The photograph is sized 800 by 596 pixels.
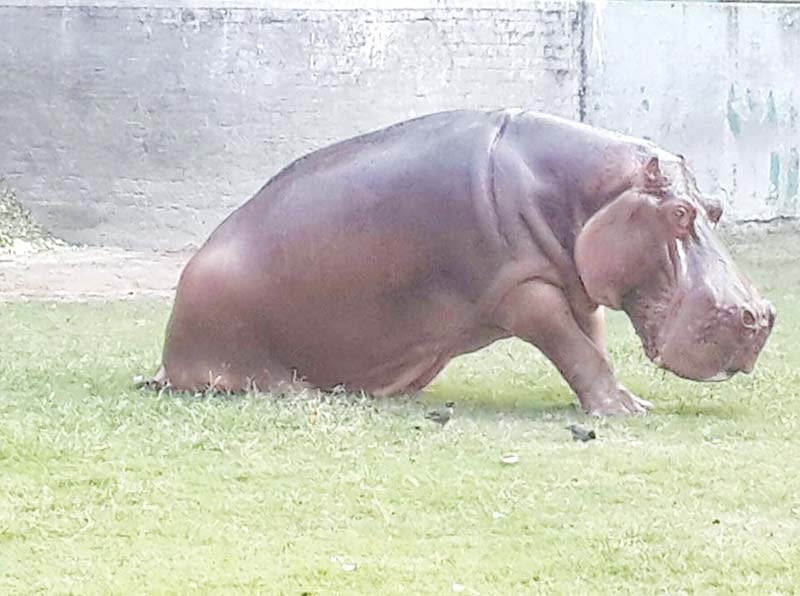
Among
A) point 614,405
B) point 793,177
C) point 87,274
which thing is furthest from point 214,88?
point 614,405

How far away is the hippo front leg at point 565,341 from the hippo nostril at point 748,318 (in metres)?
0.49

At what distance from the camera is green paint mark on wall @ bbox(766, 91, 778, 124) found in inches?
540

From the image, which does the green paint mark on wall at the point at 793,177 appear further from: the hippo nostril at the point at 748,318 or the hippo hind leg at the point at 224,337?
the hippo hind leg at the point at 224,337

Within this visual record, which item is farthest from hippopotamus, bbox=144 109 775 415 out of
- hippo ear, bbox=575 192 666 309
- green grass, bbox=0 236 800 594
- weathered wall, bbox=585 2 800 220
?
weathered wall, bbox=585 2 800 220

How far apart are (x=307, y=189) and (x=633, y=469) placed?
1.90m

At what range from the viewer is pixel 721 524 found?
13.4ft

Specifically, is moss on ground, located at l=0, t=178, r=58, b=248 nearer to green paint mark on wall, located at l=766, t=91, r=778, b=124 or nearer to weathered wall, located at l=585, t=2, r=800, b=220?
weathered wall, located at l=585, t=2, r=800, b=220

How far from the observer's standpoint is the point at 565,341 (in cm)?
574

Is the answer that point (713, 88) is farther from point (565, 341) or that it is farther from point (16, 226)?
point (565, 341)

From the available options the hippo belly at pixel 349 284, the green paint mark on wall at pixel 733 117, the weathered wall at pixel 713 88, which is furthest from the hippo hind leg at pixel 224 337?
the green paint mark on wall at pixel 733 117

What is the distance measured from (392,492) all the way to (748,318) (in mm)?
1712

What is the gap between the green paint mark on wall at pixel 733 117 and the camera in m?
13.7

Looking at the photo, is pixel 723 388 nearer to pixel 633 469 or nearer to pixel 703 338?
pixel 703 338

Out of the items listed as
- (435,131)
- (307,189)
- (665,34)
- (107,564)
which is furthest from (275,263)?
(665,34)
